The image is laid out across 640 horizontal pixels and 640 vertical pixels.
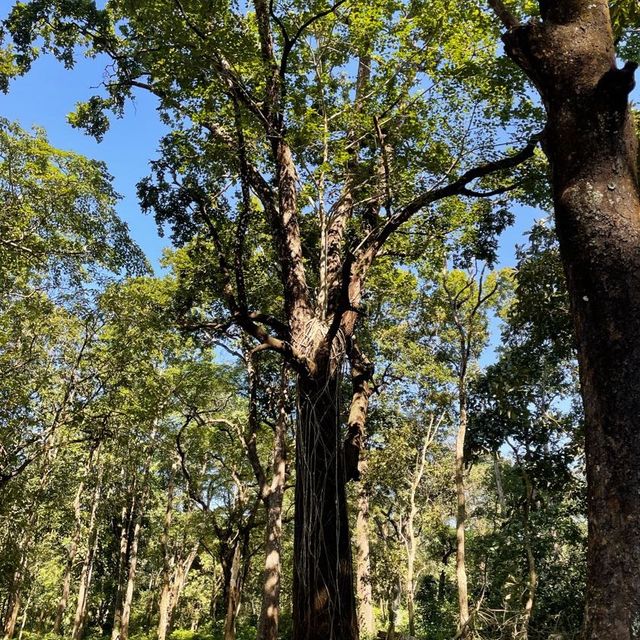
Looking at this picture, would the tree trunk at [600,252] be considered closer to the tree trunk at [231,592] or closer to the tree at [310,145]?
the tree at [310,145]

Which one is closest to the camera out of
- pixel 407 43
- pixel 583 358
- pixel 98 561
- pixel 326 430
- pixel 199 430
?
pixel 583 358

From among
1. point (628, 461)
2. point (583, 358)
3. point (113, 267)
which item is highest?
point (113, 267)

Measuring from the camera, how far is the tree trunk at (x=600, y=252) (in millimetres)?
1497

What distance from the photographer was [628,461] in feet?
5.04

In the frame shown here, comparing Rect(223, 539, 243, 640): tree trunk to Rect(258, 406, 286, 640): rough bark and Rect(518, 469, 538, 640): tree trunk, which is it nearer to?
Rect(258, 406, 286, 640): rough bark

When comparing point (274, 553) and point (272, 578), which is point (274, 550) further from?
point (272, 578)

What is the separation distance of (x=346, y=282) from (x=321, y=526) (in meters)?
1.68

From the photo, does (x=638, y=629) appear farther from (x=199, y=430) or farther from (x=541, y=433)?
(x=199, y=430)

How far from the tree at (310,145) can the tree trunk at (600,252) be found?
6.10 ft

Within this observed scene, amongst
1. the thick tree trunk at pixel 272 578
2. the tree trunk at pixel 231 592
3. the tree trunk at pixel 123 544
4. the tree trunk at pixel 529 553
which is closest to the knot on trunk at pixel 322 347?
the thick tree trunk at pixel 272 578

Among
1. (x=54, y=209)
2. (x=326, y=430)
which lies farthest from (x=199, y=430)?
(x=326, y=430)

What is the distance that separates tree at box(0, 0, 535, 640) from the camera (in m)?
3.87

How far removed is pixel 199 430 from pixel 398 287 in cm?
762

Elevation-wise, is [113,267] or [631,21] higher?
[113,267]
